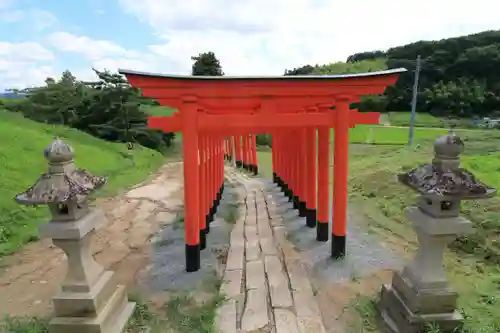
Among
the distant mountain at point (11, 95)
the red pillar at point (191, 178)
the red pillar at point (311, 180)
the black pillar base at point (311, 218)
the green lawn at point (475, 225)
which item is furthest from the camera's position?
the distant mountain at point (11, 95)

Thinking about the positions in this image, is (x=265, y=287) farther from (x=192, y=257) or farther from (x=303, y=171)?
(x=303, y=171)

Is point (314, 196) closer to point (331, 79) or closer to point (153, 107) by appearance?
point (331, 79)

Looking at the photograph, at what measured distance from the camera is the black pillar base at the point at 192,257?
5344 millimetres

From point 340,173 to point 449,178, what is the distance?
2.22 meters

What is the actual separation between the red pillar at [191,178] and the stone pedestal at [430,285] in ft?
9.38

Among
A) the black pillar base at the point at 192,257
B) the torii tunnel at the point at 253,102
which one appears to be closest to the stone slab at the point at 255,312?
the black pillar base at the point at 192,257

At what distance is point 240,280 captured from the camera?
515 centimetres

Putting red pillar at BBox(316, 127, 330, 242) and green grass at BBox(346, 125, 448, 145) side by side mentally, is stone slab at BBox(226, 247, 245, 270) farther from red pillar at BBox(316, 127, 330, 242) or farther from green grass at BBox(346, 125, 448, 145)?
green grass at BBox(346, 125, 448, 145)

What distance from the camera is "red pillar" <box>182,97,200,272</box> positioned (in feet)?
16.3

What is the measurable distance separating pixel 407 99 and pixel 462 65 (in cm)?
788

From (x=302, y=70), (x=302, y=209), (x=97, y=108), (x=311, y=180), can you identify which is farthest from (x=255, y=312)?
(x=302, y=70)

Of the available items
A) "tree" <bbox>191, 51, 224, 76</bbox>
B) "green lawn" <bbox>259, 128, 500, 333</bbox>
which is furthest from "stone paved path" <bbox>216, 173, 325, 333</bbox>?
"tree" <bbox>191, 51, 224, 76</bbox>

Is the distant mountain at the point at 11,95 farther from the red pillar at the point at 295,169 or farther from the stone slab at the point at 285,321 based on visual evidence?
the stone slab at the point at 285,321

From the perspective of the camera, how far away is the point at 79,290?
366 cm
